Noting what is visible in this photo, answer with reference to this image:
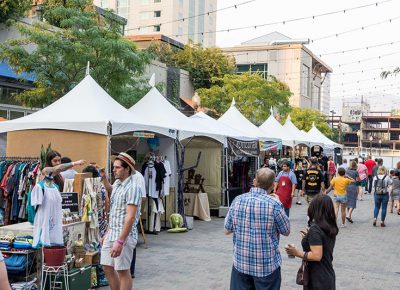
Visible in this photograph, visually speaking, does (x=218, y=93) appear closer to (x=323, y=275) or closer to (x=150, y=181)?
(x=150, y=181)

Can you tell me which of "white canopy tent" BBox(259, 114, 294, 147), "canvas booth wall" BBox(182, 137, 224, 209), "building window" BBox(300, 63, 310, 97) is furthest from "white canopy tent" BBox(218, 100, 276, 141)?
"building window" BBox(300, 63, 310, 97)

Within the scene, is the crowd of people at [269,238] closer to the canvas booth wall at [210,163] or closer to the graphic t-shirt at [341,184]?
the graphic t-shirt at [341,184]

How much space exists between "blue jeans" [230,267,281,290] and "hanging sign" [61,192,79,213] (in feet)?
11.0

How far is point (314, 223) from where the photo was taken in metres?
4.39

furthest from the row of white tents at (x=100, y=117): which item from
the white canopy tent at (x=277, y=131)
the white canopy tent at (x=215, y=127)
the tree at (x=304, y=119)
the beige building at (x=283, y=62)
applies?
the beige building at (x=283, y=62)

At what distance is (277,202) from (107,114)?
6182 mm

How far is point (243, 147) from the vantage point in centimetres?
1585

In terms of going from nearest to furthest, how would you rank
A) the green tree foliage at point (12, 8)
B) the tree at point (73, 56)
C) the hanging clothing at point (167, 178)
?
the hanging clothing at point (167, 178)
the tree at point (73, 56)
the green tree foliage at point (12, 8)

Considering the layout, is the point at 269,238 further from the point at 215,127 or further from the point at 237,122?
the point at 237,122

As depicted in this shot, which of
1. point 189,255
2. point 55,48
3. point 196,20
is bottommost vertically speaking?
point 189,255

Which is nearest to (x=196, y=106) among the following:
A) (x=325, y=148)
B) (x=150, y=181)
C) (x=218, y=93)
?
(x=218, y=93)

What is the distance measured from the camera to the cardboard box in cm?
677

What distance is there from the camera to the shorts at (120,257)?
517cm

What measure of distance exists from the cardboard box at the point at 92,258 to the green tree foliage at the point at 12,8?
13039 mm
